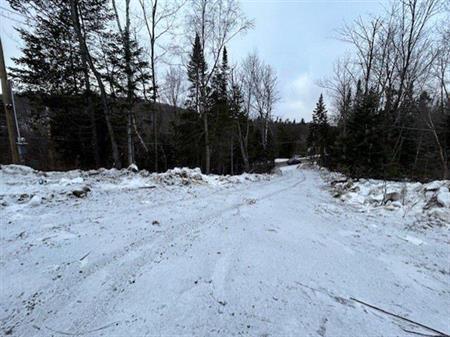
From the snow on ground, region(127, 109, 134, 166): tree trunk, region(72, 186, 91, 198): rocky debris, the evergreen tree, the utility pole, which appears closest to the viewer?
the snow on ground

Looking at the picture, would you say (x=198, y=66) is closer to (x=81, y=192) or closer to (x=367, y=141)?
(x=367, y=141)

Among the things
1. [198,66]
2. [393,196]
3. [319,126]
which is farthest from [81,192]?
[319,126]

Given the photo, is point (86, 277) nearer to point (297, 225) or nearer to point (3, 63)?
point (297, 225)

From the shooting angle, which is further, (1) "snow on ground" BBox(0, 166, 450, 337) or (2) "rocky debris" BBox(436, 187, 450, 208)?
(2) "rocky debris" BBox(436, 187, 450, 208)

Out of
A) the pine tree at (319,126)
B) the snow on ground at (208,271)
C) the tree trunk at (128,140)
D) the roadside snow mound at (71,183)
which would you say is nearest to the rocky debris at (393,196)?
the snow on ground at (208,271)

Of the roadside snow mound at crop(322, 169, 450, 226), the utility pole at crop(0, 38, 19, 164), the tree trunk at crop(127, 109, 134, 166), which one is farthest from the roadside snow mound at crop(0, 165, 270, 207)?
the roadside snow mound at crop(322, 169, 450, 226)

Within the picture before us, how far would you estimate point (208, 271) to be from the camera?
2.43 meters

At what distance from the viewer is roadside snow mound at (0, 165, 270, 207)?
15.2ft

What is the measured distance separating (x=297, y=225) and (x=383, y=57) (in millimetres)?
17686

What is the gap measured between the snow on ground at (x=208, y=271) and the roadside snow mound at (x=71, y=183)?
91mm

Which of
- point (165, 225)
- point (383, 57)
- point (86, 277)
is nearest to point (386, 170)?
point (383, 57)

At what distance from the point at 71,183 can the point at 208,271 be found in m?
5.10

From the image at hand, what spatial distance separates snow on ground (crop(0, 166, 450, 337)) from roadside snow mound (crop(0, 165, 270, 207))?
3.6 inches

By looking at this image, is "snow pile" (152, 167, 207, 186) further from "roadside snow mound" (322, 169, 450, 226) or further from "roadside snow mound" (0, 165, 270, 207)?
"roadside snow mound" (322, 169, 450, 226)
